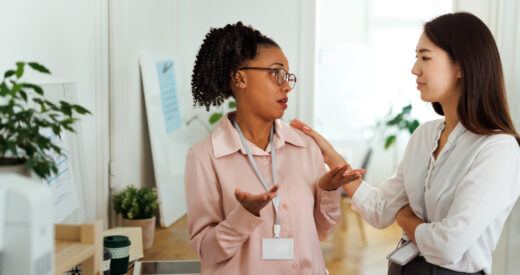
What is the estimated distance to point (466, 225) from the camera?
1652 millimetres

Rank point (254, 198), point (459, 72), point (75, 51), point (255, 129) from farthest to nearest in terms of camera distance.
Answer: point (75, 51)
point (255, 129)
point (459, 72)
point (254, 198)

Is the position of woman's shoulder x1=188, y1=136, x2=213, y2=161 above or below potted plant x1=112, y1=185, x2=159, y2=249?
above

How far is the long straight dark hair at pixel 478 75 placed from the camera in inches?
68.9

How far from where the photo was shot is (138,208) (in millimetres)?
3312

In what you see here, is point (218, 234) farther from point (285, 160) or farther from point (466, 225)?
point (466, 225)

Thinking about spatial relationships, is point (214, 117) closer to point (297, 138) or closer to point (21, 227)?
point (297, 138)

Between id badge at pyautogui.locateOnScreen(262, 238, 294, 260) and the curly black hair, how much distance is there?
55 centimetres

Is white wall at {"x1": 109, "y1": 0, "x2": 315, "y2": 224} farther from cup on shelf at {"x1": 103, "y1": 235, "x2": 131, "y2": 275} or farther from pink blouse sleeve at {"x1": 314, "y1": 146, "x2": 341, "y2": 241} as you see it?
pink blouse sleeve at {"x1": 314, "y1": 146, "x2": 341, "y2": 241}

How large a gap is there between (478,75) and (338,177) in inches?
21.5

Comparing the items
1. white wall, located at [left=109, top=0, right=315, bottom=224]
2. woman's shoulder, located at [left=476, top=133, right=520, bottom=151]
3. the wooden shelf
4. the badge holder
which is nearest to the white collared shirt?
woman's shoulder, located at [left=476, top=133, right=520, bottom=151]

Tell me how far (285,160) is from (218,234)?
367mm

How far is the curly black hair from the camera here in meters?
1.85

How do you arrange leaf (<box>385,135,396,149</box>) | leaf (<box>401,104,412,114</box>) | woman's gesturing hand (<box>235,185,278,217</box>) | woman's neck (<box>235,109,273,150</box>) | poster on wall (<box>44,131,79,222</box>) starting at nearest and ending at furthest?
woman's gesturing hand (<box>235,185,278,217</box>) → woman's neck (<box>235,109,273,150</box>) → poster on wall (<box>44,131,79,222</box>) → leaf (<box>401,104,412,114</box>) → leaf (<box>385,135,396,149</box>)

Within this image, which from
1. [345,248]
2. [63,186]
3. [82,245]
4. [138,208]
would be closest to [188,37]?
[138,208]
